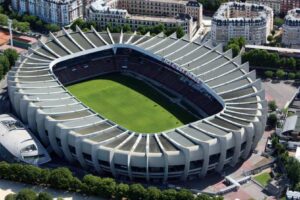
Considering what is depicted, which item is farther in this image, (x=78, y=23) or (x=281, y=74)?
(x=78, y=23)

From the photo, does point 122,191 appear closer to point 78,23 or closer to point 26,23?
point 78,23

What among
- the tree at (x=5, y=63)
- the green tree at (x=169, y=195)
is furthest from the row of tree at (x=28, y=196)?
the tree at (x=5, y=63)

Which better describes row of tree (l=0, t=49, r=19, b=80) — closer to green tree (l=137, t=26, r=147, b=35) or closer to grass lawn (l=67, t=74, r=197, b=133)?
grass lawn (l=67, t=74, r=197, b=133)

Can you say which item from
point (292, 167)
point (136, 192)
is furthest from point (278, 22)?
point (136, 192)

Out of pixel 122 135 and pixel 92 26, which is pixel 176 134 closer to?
pixel 122 135

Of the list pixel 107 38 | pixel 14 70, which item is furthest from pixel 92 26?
pixel 14 70

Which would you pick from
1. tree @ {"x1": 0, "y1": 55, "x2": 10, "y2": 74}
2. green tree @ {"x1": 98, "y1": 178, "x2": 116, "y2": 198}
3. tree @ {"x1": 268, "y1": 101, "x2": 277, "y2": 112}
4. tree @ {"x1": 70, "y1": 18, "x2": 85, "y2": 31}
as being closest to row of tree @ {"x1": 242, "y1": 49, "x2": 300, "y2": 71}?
tree @ {"x1": 268, "y1": 101, "x2": 277, "y2": 112}

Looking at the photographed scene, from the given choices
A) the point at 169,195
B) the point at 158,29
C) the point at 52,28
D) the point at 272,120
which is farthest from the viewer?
the point at 52,28
